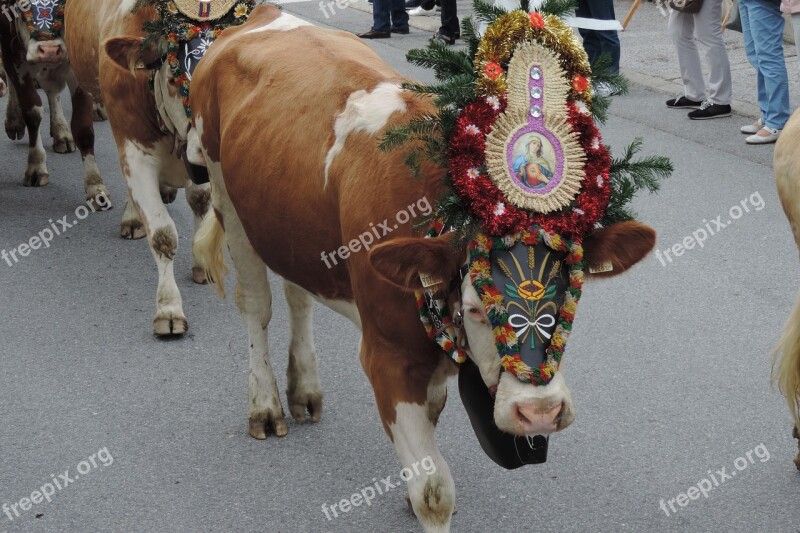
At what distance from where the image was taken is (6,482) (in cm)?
434

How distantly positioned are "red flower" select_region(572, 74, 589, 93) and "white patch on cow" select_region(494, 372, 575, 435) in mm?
767

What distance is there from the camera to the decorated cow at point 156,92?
5070 millimetres

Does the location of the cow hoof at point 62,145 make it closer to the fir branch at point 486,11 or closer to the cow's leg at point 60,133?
the cow's leg at point 60,133

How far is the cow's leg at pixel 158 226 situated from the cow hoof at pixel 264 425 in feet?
3.80

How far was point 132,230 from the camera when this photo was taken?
7051 mm

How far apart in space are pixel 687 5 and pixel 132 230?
4.61m

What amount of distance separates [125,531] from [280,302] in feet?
7.58

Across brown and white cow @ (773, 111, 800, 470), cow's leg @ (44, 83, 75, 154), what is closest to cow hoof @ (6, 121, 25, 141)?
cow's leg @ (44, 83, 75, 154)

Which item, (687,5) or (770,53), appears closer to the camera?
(770,53)

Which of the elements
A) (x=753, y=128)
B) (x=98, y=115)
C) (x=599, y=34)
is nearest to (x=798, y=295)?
(x=753, y=128)
